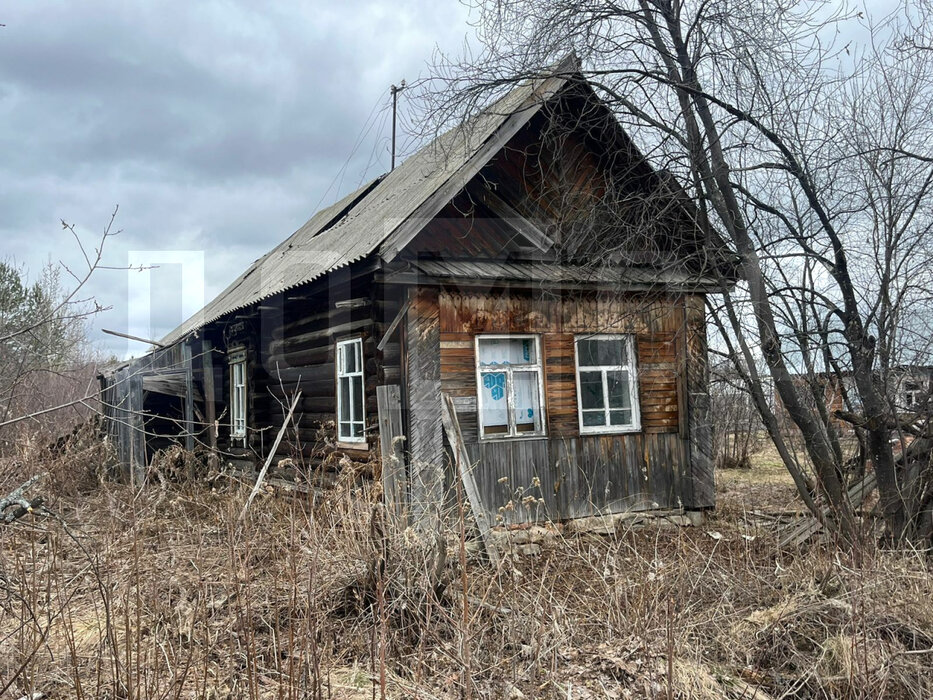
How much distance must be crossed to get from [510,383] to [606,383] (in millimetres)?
1378

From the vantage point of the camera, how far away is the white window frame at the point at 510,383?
27.4 feet

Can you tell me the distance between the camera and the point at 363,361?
8.79 meters

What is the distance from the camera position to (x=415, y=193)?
891 centimetres

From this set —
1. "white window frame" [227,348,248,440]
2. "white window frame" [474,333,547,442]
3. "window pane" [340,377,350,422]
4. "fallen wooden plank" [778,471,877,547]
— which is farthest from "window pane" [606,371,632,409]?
"white window frame" [227,348,248,440]

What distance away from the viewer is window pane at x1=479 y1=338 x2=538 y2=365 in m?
8.55

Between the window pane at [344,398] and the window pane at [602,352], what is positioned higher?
the window pane at [602,352]

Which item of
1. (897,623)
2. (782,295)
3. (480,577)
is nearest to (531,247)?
(782,295)

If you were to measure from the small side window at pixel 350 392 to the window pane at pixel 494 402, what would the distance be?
62.2 inches

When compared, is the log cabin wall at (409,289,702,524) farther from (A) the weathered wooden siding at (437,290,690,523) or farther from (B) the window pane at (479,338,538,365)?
(B) the window pane at (479,338,538,365)

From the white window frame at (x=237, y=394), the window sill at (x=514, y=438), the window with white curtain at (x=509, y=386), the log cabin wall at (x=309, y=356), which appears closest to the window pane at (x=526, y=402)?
the window with white curtain at (x=509, y=386)

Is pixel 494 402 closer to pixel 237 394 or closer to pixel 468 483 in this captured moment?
pixel 468 483

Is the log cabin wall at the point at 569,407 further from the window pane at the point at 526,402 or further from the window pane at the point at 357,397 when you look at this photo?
the window pane at the point at 357,397

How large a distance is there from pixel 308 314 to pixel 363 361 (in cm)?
205

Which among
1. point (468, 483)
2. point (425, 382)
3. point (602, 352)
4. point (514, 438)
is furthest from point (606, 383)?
point (468, 483)
